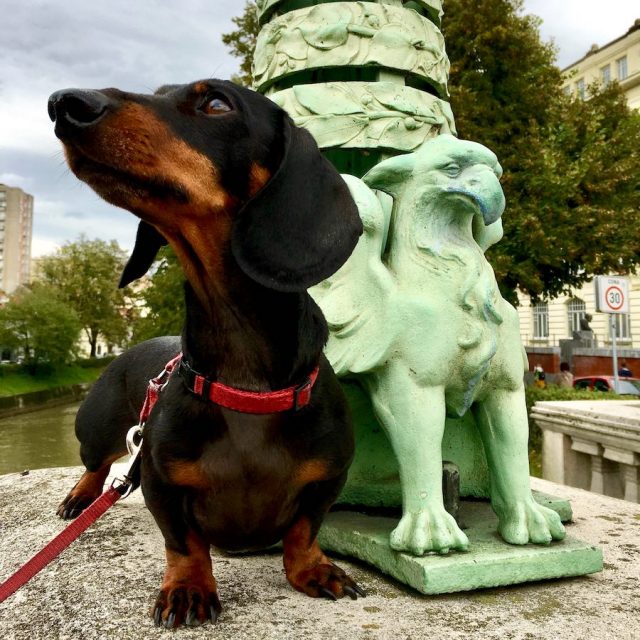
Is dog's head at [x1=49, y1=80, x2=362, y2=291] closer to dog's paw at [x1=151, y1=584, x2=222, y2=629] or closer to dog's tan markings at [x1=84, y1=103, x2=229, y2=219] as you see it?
dog's tan markings at [x1=84, y1=103, x2=229, y2=219]

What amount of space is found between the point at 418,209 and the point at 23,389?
3034 cm

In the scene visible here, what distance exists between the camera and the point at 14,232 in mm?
92562

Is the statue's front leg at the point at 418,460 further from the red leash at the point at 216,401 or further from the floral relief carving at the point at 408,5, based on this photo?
the floral relief carving at the point at 408,5

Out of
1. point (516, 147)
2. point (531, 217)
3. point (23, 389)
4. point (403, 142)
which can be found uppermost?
point (516, 147)

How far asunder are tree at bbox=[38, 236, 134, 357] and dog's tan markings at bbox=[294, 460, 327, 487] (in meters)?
40.8

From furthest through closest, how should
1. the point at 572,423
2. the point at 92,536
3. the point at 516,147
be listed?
the point at 516,147 < the point at 572,423 < the point at 92,536

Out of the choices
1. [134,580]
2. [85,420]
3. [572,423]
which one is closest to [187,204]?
[134,580]

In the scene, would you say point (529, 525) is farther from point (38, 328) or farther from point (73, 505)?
point (38, 328)

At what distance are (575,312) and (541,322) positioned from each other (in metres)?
1.96

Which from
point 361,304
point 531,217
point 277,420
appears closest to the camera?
point 277,420

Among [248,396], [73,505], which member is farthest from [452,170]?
[73,505]

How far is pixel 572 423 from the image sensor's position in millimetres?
4895

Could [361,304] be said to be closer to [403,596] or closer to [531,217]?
[403,596]

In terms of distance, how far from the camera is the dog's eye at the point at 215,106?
1.61 metres
